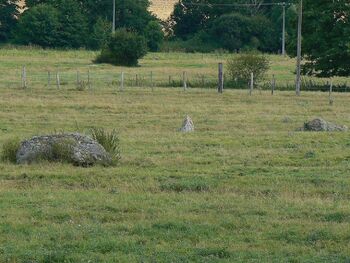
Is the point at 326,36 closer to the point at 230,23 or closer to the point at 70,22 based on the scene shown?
the point at 230,23

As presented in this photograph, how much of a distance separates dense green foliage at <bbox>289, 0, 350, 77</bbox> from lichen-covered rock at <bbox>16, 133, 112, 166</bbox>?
128ft

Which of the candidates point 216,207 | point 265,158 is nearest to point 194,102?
point 265,158

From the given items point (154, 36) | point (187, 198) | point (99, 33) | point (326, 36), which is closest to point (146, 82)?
point (326, 36)

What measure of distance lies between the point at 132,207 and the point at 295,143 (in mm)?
10427

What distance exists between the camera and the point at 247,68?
2232 inches

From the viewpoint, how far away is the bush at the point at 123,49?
259ft

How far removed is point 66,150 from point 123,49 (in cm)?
6041

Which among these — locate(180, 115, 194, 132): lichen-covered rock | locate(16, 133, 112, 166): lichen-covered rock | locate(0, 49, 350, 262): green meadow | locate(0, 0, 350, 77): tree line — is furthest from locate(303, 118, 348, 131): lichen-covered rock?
locate(0, 0, 350, 77): tree line

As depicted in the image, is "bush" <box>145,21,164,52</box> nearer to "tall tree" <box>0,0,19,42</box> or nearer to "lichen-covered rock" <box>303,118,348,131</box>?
"tall tree" <box>0,0,19,42</box>

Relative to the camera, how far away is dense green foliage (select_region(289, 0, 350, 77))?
2251 inches

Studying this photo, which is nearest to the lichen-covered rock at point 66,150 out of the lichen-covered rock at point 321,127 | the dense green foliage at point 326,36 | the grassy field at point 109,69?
the lichen-covered rock at point 321,127

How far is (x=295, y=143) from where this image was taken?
2419 centimetres

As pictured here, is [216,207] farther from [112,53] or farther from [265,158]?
[112,53]

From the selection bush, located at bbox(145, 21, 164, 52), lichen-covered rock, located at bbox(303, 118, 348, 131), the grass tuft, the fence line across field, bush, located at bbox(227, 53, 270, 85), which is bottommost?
the fence line across field
